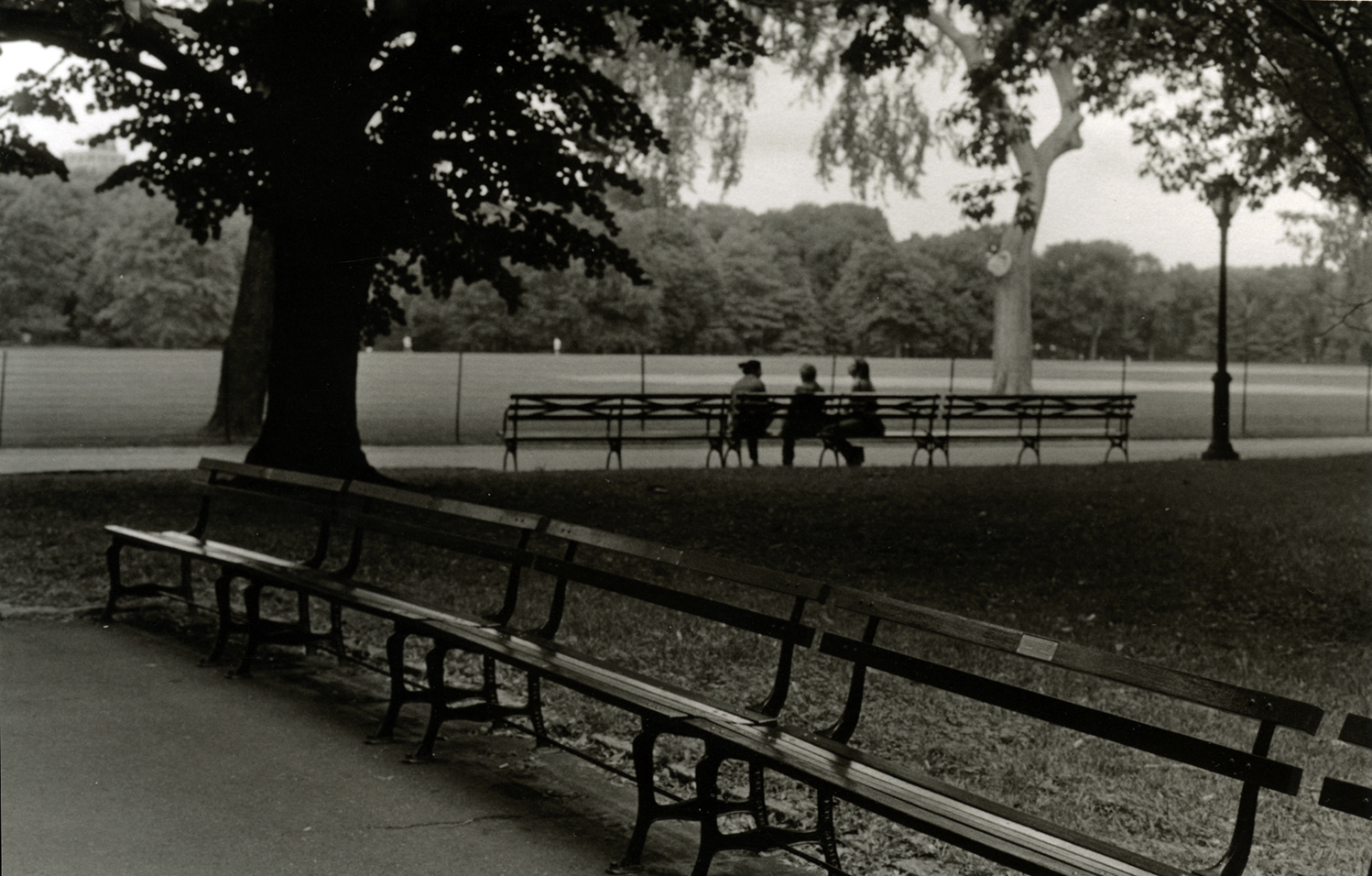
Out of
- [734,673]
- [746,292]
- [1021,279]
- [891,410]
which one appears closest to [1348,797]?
[734,673]

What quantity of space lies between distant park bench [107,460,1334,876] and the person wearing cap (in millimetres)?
9344

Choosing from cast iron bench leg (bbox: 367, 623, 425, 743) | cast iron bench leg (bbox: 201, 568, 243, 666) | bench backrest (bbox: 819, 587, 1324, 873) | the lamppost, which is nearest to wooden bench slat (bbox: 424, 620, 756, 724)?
cast iron bench leg (bbox: 367, 623, 425, 743)

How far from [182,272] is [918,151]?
25.9m

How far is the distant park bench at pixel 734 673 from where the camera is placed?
360cm

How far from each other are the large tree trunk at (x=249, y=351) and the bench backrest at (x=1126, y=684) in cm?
1883

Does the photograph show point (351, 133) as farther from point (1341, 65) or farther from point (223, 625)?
point (1341, 65)

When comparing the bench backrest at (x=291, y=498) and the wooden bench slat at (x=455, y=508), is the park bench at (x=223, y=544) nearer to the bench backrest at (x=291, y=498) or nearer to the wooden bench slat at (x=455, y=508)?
the bench backrest at (x=291, y=498)

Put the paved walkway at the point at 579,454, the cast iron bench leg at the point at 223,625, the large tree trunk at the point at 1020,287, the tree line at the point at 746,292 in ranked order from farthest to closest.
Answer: the large tree trunk at the point at 1020,287 < the tree line at the point at 746,292 < the paved walkway at the point at 579,454 < the cast iron bench leg at the point at 223,625

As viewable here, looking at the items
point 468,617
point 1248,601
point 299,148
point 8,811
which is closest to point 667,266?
point 299,148

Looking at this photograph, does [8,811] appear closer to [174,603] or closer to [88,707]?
[88,707]

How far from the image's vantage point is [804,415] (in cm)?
1922

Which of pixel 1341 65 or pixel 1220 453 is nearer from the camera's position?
pixel 1341 65

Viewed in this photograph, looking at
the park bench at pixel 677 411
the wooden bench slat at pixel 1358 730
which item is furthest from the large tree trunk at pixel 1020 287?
the wooden bench slat at pixel 1358 730

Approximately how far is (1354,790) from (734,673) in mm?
4293
